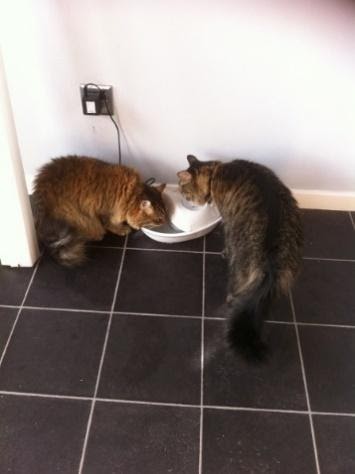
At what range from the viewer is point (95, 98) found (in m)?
1.63

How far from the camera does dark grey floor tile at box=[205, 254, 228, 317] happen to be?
5.23 ft

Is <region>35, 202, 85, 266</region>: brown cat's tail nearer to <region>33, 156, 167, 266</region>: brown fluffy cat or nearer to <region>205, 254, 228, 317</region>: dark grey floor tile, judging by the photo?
<region>33, 156, 167, 266</region>: brown fluffy cat

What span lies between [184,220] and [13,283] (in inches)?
26.2

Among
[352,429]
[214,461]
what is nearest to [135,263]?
[214,461]

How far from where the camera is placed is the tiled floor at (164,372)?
4.14ft

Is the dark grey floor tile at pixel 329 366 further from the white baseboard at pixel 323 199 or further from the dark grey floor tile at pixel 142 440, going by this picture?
the white baseboard at pixel 323 199

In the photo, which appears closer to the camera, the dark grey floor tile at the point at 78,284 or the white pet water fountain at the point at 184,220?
the dark grey floor tile at the point at 78,284

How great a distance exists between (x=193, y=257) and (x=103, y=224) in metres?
0.37

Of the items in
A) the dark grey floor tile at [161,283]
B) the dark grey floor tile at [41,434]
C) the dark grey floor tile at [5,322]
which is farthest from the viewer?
the dark grey floor tile at [161,283]

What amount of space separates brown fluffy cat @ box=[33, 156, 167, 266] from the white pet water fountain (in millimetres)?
60

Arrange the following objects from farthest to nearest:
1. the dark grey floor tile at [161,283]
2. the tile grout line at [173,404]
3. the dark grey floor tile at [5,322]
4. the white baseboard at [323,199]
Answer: the white baseboard at [323,199] < the dark grey floor tile at [161,283] < the dark grey floor tile at [5,322] < the tile grout line at [173,404]

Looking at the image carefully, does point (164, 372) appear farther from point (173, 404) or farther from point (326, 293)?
point (326, 293)

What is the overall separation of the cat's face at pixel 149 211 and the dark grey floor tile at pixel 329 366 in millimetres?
646

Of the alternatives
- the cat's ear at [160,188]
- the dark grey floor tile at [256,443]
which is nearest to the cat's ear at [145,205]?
the cat's ear at [160,188]
